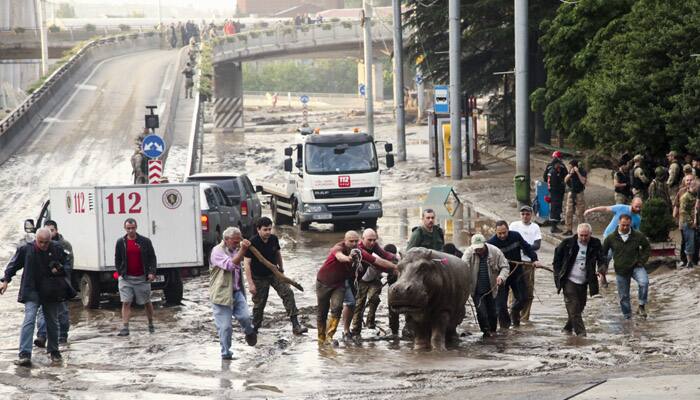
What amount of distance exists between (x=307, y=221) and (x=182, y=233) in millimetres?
12102

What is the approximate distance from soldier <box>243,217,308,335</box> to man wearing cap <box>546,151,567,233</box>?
12.7 meters

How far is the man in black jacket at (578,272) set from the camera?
18453 mm

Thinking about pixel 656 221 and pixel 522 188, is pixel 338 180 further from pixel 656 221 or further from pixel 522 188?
pixel 656 221

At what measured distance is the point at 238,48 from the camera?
9975 cm

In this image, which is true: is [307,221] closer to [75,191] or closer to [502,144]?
[75,191]

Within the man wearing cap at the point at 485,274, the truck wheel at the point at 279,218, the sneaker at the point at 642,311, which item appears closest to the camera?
the man wearing cap at the point at 485,274

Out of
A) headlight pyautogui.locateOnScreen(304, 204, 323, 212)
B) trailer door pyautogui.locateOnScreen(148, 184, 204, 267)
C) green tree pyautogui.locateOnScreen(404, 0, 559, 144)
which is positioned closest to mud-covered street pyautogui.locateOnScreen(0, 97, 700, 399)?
trailer door pyautogui.locateOnScreen(148, 184, 204, 267)

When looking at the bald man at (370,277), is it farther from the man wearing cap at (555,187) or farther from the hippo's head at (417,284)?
the man wearing cap at (555,187)

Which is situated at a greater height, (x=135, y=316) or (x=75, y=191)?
(x=75, y=191)

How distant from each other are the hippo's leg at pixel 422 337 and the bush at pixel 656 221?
849 centimetres

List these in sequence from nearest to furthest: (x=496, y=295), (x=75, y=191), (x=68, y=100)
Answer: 1. (x=496, y=295)
2. (x=75, y=191)
3. (x=68, y=100)

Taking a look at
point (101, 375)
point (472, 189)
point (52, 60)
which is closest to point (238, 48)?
point (52, 60)

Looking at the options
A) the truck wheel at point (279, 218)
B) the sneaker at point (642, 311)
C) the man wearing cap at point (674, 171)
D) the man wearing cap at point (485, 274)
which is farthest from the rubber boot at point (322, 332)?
the truck wheel at point (279, 218)

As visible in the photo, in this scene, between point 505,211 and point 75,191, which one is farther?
point 505,211
